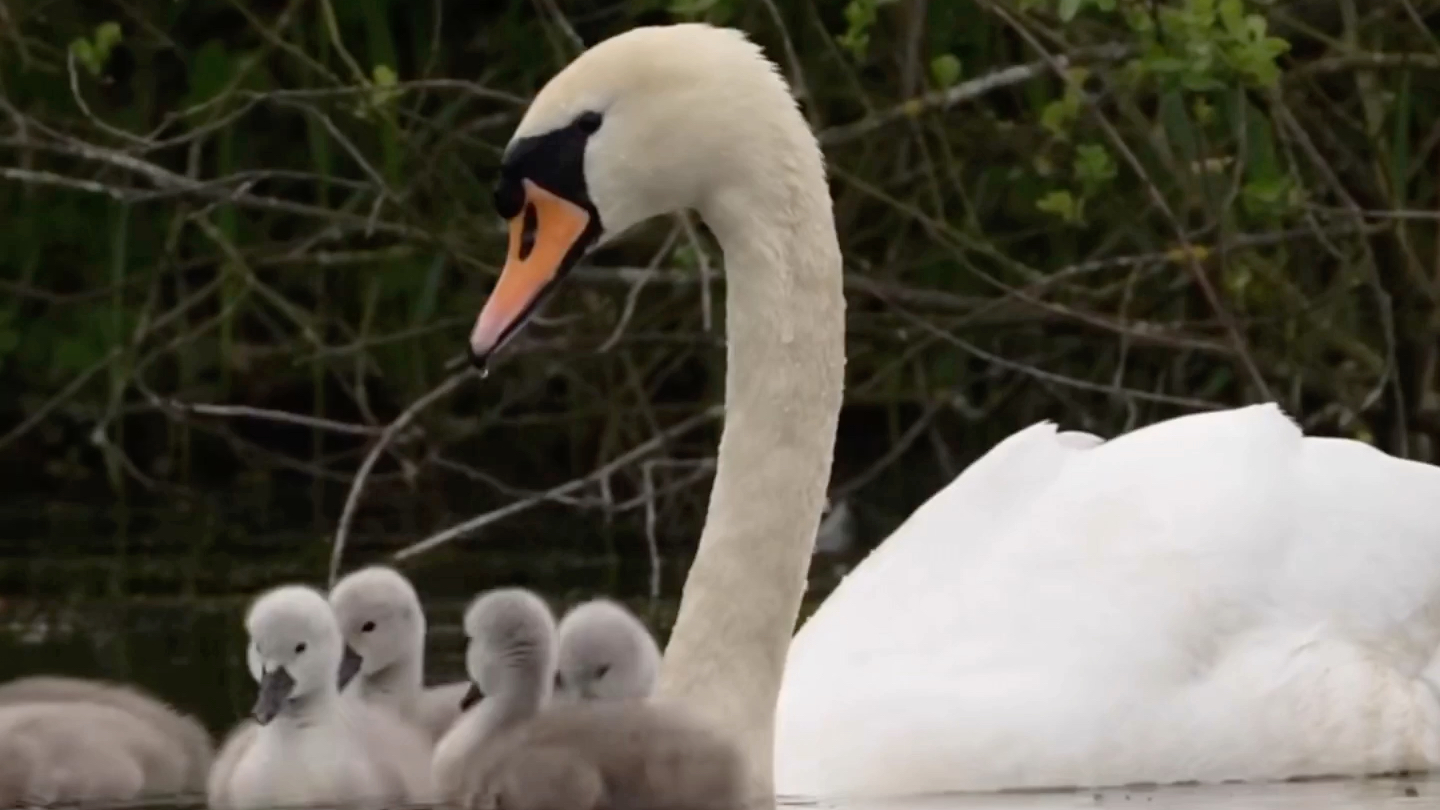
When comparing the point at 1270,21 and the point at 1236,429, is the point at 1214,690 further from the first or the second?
the point at 1270,21

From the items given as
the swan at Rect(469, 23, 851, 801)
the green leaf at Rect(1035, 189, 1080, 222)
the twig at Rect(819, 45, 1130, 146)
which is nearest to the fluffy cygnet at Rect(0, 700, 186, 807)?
the swan at Rect(469, 23, 851, 801)

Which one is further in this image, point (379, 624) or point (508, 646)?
point (379, 624)

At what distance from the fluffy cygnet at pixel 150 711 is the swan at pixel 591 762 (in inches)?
15.3

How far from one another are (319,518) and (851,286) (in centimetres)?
179

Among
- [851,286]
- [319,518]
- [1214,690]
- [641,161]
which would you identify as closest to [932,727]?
[1214,690]

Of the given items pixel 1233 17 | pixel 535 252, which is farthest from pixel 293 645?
pixel 1233 17

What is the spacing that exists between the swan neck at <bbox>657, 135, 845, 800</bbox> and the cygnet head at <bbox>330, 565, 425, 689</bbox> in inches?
28.6

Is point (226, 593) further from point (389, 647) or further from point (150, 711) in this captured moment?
point (150, 711)

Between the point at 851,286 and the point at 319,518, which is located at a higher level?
the point at 851,286

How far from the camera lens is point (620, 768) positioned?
15.0 feet

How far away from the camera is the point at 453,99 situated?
9.20m

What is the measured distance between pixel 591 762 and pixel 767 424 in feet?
1.89

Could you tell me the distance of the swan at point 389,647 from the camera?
5543mm

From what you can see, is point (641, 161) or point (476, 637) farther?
point (476, 637)
